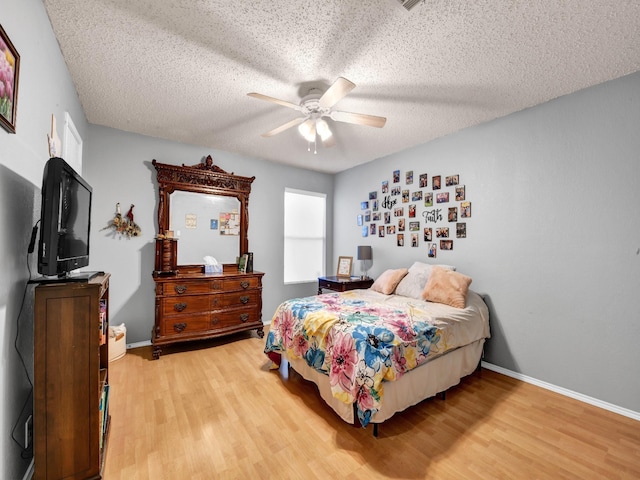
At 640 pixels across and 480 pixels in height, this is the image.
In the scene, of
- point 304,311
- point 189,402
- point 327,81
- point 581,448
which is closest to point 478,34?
point 327,81

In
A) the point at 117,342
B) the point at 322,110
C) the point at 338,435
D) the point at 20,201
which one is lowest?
the point at 338,435

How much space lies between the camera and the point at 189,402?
7.38 feet

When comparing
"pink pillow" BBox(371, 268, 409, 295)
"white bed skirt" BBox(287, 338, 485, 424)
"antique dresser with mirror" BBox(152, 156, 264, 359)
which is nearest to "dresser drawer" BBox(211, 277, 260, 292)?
"antique dresser with mirror" BBox(152, 156, 264, 359)

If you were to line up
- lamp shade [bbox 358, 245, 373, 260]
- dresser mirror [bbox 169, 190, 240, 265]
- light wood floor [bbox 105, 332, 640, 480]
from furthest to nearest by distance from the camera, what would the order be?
1. lamp shade [bbox 358, 245, 373, 260]
2. dresser mirror [bbox 169, 190, 240, 265]
3. light wood floor [bbox 105, 332, 640, 480]

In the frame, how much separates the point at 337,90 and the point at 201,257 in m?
2.87

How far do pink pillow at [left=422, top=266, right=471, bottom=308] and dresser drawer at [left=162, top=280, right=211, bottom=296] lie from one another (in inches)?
101

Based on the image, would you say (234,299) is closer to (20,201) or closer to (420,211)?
(20,201)

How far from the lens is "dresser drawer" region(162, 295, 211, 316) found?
10.3 feet

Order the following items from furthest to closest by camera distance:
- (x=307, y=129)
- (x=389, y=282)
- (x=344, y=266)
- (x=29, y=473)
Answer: (x=344, y=266) < (x=389, y=282) < (x=307, y=129) < (x=29, y=473)

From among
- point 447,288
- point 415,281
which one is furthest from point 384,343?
point 415,281

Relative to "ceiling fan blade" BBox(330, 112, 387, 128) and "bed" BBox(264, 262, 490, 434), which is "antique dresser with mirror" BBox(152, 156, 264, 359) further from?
"ceiling fan blade" BBox(330, 112, 387, 128)

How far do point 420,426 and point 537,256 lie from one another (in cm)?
192

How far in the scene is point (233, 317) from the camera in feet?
11.6

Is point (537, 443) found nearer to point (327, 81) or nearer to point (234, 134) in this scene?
point (327, 81)
